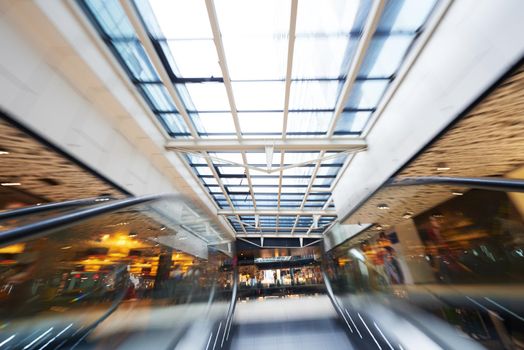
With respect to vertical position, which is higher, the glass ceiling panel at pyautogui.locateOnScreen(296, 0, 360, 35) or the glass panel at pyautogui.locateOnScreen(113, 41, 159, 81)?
the glass panel at pyautogui.locateOnScreen(113, 41, 159, 81)

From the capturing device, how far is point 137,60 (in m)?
5.40

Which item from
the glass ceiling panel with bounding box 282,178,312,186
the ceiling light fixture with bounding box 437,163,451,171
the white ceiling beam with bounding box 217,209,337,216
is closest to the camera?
the ceiling light fixture with bounding box 437,163,451,171

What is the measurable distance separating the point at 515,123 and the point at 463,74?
1336 mm

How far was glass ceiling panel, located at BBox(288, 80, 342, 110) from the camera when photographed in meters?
6.16

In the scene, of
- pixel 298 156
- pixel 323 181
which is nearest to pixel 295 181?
pixel 323 181

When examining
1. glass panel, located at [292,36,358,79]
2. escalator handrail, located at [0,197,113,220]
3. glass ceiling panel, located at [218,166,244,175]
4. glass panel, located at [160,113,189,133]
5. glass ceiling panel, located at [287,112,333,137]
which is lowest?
escalator handrail, located at [0,197,113,220]

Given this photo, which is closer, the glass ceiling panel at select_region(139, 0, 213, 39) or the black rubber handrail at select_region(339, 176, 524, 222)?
the black rubber handrail at select_region(339, 176, 524, 222)

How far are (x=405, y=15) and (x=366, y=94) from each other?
88.8 inches

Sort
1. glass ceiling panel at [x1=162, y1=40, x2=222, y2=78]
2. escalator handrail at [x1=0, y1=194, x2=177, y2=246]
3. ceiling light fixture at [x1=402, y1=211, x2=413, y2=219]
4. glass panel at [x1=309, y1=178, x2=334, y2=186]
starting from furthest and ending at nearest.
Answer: glass panel at [x1=309, y1=178, x2=334, y2=186], ceiling light fixture at [x1=402, y1=211, x2=413, y2=219], glass ceiling panel at [x1=162, y1=40, x2=222, y2=78], escalator handrail at [x1=0, y1=194, x2=177, y2=246]

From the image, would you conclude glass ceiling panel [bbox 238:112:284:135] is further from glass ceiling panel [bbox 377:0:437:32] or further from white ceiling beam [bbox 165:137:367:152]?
glass ceiling panel [bbox 377:0:437:32]

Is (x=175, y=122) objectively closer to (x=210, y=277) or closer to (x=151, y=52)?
(x=151, y=52)

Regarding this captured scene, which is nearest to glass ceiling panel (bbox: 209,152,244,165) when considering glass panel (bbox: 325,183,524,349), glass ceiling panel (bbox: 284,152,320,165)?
glass ceiling panel (bbox: 284,152,320,165)

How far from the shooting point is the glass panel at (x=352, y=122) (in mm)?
7457

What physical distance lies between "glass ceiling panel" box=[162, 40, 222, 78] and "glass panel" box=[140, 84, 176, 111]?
0.82 metres
